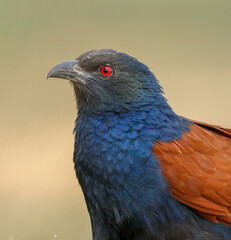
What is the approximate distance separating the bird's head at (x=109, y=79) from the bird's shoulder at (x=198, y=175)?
9.6 inches

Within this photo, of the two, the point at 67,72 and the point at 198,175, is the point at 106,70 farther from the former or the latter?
the point at 198,175

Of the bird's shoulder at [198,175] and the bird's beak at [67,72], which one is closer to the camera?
the bird's shoulder at [198,175]

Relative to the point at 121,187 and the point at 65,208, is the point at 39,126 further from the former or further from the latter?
the point at 121,187

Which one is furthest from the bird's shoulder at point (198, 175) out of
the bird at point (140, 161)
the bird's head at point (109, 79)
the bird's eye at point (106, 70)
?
the bird's eye at point (106, 70)

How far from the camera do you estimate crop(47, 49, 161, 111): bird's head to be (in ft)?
7.61

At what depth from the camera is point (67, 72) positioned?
2338 mm

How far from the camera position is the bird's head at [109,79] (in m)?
2.32

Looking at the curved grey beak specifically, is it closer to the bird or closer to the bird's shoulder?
the bird

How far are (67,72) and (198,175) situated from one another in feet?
2.26

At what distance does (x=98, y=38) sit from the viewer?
13.9 ft

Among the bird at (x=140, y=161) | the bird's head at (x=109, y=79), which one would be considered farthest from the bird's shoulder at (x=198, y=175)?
the bird's head at (x=109, y=79)

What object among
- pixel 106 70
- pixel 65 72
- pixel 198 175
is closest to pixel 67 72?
pixel 65 72

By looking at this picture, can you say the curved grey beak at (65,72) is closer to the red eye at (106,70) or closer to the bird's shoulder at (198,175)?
the red eye at (106,70)

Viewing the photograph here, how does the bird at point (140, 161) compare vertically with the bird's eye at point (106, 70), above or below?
below
